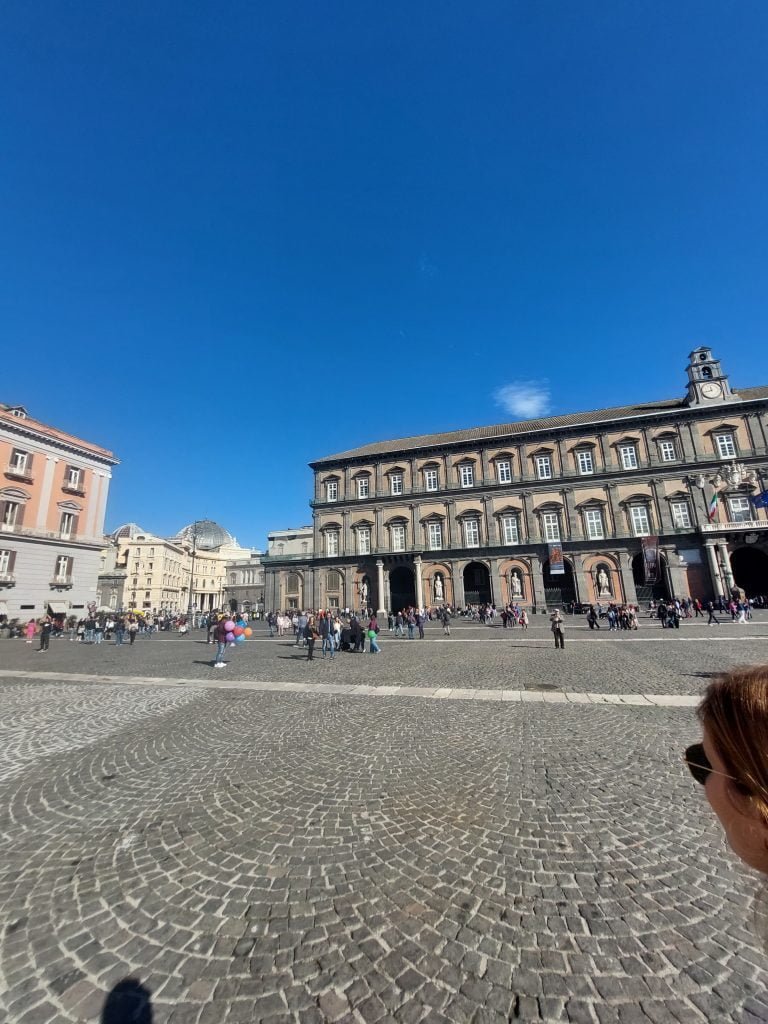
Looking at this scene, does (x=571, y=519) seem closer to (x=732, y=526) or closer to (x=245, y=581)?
(x=732, y=526)

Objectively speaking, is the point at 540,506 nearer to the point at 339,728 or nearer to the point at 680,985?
the point at 339,728

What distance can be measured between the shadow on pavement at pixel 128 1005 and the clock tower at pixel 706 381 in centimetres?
4754

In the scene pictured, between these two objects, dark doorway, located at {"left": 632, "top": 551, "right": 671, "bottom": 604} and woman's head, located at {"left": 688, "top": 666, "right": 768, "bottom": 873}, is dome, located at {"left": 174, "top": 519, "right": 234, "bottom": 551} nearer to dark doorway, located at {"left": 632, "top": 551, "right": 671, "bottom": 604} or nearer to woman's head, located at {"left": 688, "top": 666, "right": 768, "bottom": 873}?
dark doorway, located at {"left": 632, "top": 551, "right": 671, "bottom": 604}

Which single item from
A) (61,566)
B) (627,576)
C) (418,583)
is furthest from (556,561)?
(61,566)

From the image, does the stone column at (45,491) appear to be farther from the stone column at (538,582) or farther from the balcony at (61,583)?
the stone column at (538,582)

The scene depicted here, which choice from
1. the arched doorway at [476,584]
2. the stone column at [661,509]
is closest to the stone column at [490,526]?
the arched doorway at [476,584]

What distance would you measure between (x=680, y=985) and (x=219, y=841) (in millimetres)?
3443

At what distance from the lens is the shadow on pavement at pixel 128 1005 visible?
2.17 metres

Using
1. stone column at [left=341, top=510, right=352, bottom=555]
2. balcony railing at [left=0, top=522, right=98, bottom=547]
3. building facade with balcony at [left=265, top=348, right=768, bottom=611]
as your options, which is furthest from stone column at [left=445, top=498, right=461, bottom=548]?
balcony railing at [left=0, top=522, right=98, bottom=547]

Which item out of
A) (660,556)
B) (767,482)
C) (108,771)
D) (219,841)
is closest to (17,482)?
(108,771)

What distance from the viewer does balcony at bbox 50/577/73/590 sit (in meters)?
31.8

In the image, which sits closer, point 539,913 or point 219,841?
point 539,913

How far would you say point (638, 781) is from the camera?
472 cm

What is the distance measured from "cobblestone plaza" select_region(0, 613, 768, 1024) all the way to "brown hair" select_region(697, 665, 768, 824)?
338 millimetres
